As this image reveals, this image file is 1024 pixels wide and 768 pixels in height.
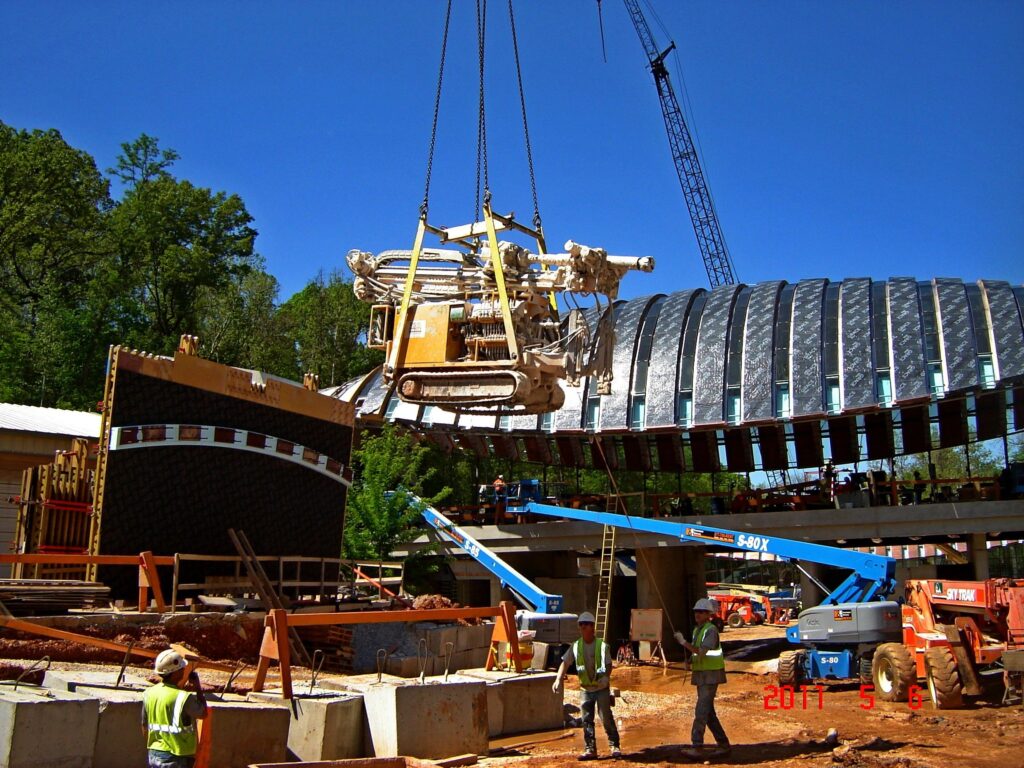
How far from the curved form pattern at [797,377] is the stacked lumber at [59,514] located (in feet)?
41.5

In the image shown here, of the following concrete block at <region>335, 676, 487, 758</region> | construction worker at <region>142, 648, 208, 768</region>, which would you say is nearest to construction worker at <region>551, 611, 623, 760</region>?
concrete block at <region>335, 676, 487, 758</region>

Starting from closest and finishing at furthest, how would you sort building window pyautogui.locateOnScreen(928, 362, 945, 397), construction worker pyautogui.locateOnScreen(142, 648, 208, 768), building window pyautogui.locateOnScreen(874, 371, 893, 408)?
construction worker pyautogui.locateOnScreen(142, 648, 208, 768)
building window pyautogui.locateOnScreen(928, 362, 945, 397)
building window pyautogui.locateOnScreen(874, 371, 893, 408)

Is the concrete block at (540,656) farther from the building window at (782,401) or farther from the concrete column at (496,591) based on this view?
the building window at (782,401)

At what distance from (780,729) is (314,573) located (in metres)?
11.4

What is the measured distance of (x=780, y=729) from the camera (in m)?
15.1

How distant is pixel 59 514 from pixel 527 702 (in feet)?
31.7

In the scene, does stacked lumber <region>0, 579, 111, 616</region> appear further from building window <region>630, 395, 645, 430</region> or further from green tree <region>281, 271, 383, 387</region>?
green tree <region>281, 271, 383, 387</region>

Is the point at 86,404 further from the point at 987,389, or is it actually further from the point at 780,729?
the point at 780,729

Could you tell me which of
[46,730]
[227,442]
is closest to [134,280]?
[227,442]

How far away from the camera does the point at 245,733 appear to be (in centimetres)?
1015

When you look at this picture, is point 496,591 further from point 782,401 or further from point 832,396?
point 832,396

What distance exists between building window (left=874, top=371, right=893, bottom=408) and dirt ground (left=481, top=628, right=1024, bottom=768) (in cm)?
1511

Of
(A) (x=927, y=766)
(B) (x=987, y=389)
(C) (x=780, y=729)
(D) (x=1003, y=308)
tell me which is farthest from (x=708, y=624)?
(D) (x=1003, y=308)

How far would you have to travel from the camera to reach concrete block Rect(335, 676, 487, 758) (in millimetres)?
11453
